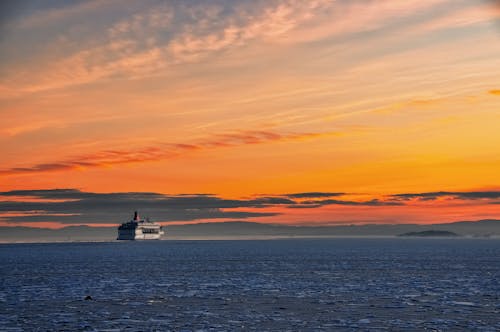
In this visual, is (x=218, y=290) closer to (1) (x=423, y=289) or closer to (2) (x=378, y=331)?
(1) (x=423, y=289)

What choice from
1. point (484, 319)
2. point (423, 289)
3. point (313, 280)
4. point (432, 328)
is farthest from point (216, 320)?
point (313, 280)

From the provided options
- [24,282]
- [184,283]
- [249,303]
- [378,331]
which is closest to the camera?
[378,331]

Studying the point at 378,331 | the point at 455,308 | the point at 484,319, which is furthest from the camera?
the point at 455,308

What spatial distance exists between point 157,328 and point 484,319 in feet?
78.1

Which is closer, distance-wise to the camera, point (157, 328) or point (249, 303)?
point (157, 328)

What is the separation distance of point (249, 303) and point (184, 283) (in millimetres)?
25779

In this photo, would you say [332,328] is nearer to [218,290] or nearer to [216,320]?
[216,320]

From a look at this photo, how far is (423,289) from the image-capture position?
233ft

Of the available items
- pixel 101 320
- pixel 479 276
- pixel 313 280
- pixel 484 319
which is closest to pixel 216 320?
pixel 101 320

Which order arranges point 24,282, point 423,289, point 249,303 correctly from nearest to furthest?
point 249,303, point 423,289, point 24,282

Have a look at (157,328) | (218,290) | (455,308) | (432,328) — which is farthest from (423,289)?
(157,328)

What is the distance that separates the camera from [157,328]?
4359 centimetres

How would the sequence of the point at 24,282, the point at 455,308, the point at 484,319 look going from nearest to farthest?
the point at 484,319 → the point at 455,308 → the point at 24,282

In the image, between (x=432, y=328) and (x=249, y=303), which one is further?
(x=249, y=303)
